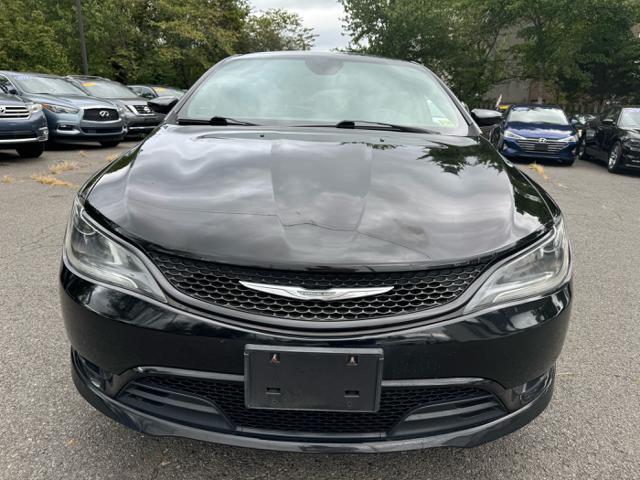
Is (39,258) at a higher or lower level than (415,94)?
lower

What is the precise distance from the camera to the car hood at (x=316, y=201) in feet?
4.78

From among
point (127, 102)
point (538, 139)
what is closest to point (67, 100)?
point (127, 102)

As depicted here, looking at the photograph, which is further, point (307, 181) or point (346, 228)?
point (307, 181)

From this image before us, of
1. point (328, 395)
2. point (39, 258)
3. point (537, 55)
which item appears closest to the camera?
point (328, 395)

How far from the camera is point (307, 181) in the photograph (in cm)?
176

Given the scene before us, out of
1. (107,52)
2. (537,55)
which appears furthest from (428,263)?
(107,52)

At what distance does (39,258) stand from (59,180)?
11.4 ft

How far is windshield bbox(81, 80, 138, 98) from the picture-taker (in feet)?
39.5

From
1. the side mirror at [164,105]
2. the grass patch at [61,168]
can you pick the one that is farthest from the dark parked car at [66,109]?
the side mirror at [164,105]

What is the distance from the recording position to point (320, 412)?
1479 mm

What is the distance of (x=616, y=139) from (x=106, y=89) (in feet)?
37.7

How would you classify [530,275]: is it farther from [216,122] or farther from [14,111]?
[14,111]

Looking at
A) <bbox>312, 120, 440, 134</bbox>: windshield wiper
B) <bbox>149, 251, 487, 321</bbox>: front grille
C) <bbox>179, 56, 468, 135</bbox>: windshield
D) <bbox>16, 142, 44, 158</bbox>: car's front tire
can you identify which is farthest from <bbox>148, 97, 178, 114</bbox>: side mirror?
<bbox>16, 142, 44, 158</bbox>: car's front tire

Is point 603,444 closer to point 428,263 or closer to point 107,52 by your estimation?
point 428,263
